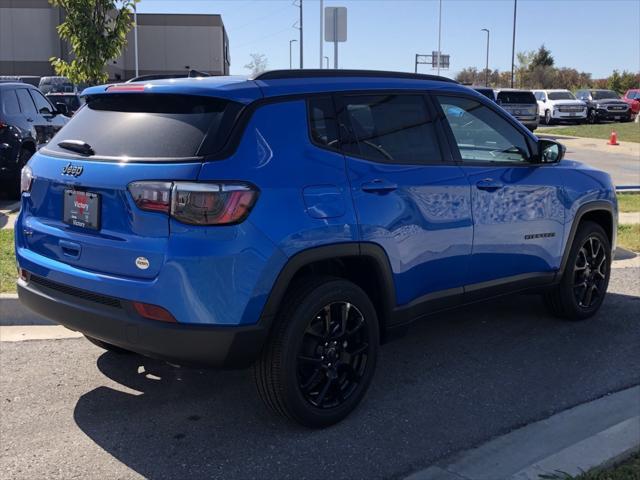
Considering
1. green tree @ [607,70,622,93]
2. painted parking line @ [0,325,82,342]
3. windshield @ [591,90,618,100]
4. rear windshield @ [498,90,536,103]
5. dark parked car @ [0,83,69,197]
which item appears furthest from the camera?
green tree @ [607,70,622,93]

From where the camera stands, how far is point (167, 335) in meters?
3.25

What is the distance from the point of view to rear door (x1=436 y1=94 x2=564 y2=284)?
4566mm

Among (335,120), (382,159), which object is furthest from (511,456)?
(335,120)

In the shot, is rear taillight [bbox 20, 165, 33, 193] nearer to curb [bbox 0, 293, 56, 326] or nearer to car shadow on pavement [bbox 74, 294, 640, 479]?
car shadow on pavement [bbox 74, 294, 640, 479]

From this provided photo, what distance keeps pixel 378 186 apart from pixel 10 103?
8.26 m

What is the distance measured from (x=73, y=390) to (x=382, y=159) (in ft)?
7.62

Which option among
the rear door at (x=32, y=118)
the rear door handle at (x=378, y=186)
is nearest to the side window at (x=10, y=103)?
the rear door at (x=32, y=118)

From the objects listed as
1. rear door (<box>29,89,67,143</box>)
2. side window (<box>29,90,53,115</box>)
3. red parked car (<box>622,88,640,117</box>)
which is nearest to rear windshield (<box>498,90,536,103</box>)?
red parked car (<box>622,88,640,117</box>)

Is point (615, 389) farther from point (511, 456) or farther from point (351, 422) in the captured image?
point (351, 422)

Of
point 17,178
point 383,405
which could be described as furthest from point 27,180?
point 17,178

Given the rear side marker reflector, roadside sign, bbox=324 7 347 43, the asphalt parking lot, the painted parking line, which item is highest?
roadside sign, bbox=324 7 347 43

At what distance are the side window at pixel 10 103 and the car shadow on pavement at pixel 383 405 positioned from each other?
22.1 feet

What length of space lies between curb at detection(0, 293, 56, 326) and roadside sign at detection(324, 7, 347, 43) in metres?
10.3

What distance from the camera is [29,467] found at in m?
3.37
